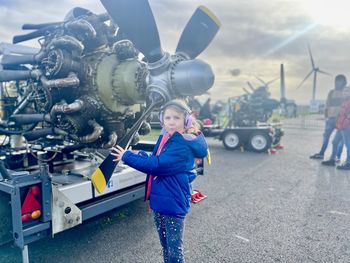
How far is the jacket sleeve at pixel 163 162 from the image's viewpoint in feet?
7.72

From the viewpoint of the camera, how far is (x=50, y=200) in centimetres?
256

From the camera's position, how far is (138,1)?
111 inches

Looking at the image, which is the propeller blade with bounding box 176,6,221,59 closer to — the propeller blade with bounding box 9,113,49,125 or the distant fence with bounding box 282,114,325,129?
the propeller blade with bounding box 9,113,49,125

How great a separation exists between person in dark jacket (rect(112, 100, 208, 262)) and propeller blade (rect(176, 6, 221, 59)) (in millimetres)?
1055

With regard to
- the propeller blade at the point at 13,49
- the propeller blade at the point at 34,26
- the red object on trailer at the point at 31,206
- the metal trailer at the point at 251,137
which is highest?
the propeller blade at the point at 34,26

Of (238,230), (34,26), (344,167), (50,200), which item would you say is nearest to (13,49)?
(34,26)

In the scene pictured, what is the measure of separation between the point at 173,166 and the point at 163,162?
0.09 metres

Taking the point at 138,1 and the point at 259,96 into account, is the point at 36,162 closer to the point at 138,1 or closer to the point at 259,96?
the point at 138,1

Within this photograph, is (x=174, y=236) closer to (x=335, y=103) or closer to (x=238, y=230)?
(x=238, y=230)

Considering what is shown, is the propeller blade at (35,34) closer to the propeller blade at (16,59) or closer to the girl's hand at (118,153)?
the propeller blade at (16,59)

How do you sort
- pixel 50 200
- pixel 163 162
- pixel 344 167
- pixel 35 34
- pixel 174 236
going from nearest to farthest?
pixel 163 162 < pixel 174 236 < pixel 50 200 < pixel 35 34 < pixel 344 167

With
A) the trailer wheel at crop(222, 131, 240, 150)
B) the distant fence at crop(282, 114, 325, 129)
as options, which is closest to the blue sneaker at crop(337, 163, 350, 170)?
the trailer wheel at crop(222, 131, 240, 150)

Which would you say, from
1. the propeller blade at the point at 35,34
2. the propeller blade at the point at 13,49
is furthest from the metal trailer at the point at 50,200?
the propeller blade at the point at 13,49

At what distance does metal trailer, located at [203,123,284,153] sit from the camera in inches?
377
